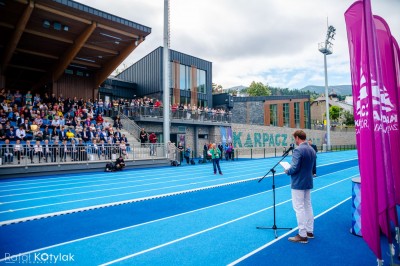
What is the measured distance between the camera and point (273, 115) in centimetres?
4538

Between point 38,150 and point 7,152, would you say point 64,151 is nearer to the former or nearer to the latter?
point 38,150

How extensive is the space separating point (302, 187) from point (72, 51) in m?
24.1

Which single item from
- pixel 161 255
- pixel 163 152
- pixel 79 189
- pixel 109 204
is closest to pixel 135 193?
pixel 109 204

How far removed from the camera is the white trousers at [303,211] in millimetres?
4863

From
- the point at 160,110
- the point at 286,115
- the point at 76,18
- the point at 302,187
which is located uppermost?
the point at 76,18

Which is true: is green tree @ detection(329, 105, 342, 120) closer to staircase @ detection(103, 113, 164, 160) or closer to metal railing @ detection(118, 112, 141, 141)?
staircase @ detection(103, 113, 164, 160)

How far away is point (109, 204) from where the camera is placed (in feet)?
26.5

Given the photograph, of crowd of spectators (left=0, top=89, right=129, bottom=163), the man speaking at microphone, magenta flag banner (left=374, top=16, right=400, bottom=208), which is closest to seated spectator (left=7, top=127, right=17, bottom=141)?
crowd of spectators (left=0, top=89, right=129, bottom=163)

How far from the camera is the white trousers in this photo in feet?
16.0

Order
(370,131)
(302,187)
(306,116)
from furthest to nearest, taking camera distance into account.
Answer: (306,116), (302,187), (370,131)

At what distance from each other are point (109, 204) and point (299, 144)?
5.96 meters

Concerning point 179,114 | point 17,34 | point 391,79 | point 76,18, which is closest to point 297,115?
point 179,114

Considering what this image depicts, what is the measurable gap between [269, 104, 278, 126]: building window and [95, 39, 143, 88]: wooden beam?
27.8m

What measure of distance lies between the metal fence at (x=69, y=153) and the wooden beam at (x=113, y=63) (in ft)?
33.2
